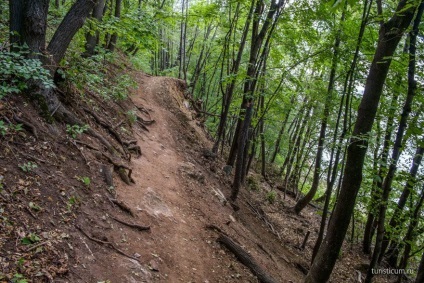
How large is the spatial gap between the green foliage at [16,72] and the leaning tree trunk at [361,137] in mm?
4795

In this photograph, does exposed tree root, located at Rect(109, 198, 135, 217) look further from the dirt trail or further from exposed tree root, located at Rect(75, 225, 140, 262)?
exposed tree root, located at Rect(75, 225, 140, 262)

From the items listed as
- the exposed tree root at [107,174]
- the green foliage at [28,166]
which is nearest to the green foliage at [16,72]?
the green foliage at [28,166]

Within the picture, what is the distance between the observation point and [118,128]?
29.9 ft

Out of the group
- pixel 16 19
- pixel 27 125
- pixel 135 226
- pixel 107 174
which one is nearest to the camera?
pixel 27 125

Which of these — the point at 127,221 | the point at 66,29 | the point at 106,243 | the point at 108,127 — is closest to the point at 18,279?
the point at 106,243

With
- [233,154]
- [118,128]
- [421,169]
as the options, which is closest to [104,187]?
[118,128]

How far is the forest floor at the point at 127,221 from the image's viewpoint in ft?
12.3

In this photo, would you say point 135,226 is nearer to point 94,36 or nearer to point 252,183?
point 94,36

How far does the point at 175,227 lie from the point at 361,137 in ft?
14.4

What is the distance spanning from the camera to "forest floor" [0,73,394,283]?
3.75 meters

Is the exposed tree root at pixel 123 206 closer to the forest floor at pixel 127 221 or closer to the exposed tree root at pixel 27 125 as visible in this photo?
the forest floor at pixel 127 221

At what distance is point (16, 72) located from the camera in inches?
186

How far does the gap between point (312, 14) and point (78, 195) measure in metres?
8.61

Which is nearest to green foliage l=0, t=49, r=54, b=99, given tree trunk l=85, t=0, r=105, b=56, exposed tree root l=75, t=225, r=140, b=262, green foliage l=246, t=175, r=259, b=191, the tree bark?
the tree bark
